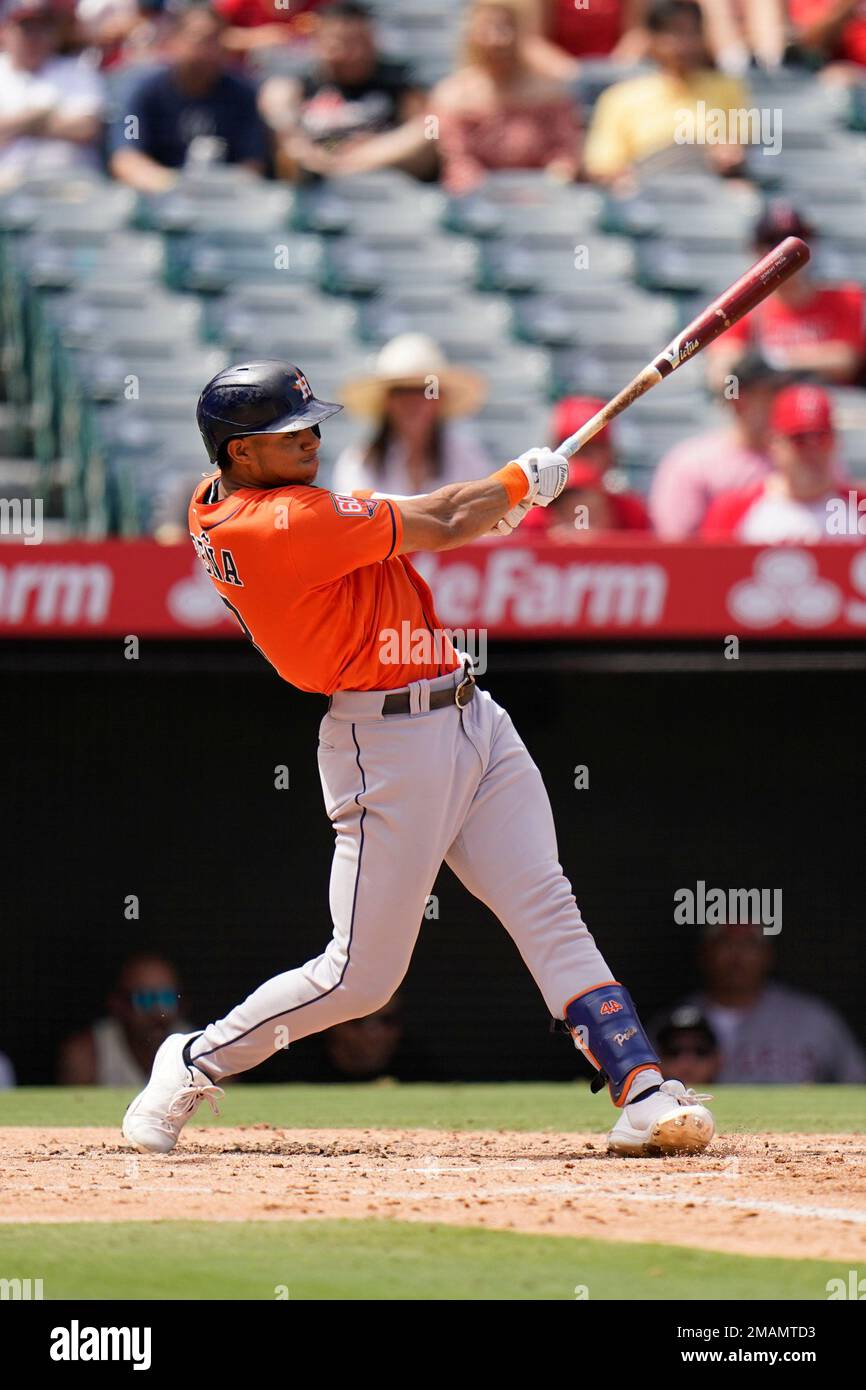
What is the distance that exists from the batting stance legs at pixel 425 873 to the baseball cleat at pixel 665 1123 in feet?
0.06

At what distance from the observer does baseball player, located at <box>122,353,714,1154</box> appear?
4.29 m

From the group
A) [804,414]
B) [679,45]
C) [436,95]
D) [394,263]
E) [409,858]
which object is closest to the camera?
[409,858]

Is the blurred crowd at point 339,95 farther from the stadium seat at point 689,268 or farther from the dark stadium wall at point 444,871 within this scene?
the dark stadium wall at point 444,871

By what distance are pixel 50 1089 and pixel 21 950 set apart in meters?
0.51

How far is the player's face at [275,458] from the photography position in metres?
4.33

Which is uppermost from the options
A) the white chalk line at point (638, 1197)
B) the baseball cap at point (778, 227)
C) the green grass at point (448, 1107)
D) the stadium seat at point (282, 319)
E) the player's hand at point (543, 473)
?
the baseball cap at point (778, 227)

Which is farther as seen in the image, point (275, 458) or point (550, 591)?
point (550, 591)

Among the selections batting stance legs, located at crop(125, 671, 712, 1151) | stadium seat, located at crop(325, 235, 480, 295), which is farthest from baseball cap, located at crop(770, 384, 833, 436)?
batting stance legs, located at crop(125, 671, 712, 1151)

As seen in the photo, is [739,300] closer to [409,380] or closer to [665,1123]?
[665,1123]

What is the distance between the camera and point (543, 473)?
14.7 ft

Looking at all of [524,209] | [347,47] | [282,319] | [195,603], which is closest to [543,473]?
[195,603]

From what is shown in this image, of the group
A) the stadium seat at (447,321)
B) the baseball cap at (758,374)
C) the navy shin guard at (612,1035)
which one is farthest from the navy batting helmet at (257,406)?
the stadium seat at (447,321)

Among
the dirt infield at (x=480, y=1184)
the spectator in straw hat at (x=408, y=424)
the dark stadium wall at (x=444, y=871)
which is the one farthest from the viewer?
the spectator in straw hat at (x=408, y=424)

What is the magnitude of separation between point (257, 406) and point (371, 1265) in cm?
180
